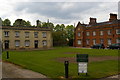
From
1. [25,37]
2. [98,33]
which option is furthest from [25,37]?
[98,33]

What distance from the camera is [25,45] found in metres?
45.7

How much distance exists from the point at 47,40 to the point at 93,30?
52.6ft

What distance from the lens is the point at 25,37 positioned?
45.7 m

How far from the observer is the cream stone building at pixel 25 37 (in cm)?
4231

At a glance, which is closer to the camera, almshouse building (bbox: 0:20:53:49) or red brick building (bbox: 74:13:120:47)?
red brick building (bbox: 74:13:120:47)

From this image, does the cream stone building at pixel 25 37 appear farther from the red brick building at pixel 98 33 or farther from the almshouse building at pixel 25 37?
the red brick building at pixel 98 33

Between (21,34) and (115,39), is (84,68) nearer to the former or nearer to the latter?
(115,39)

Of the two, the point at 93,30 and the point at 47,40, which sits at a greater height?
the point at 93,30

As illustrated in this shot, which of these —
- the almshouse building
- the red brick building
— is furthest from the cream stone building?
the red brick building

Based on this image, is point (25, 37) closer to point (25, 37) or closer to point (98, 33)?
point (25, 37)

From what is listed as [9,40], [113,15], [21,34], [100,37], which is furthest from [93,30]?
[9,40]

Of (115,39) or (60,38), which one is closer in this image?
(115,39)

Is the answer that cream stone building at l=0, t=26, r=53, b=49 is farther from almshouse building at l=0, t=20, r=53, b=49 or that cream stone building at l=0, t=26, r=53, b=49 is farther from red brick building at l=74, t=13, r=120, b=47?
red brick building at l=74, t=13, r=120, b=47

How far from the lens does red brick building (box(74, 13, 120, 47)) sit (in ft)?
133
